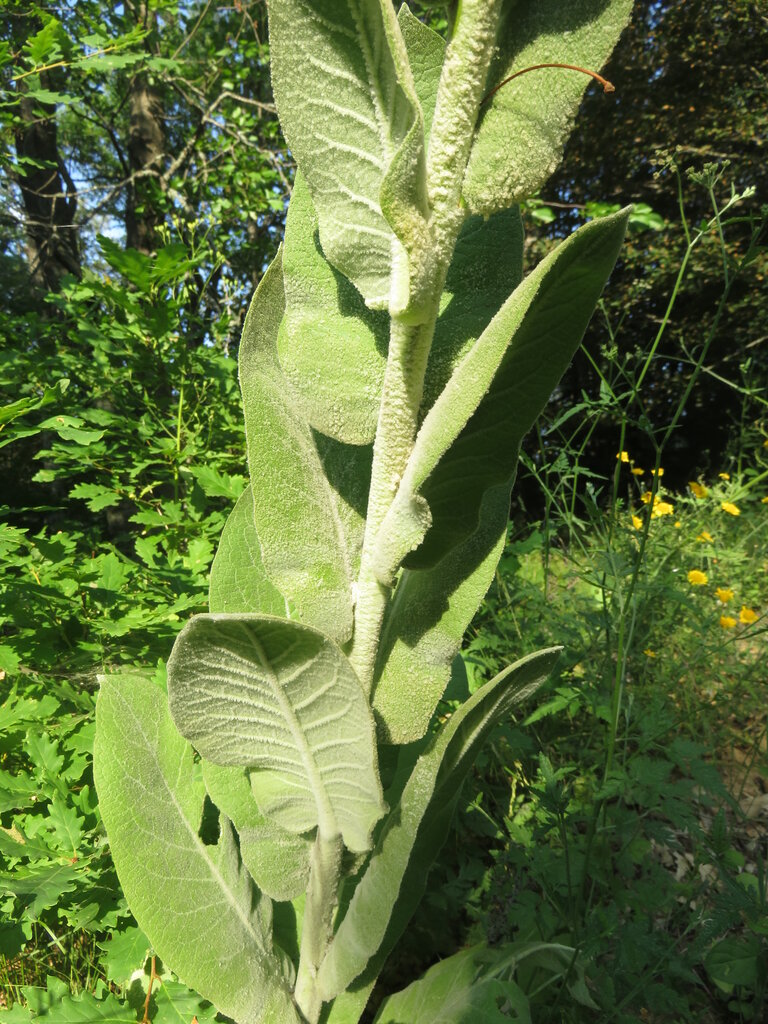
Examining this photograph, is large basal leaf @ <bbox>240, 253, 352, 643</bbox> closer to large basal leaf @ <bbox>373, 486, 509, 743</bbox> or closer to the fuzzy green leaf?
large basal leaf @ <bbox>373, 486, 509, 743</bbox>

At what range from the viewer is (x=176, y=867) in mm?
895

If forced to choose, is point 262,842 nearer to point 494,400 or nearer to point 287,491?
point 287,491

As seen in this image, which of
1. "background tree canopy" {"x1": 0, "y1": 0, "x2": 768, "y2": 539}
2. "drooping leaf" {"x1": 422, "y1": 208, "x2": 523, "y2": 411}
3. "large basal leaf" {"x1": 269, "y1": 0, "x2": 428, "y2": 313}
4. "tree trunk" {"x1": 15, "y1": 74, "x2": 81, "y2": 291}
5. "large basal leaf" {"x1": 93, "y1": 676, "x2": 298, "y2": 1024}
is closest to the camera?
"large basal leaf" {"x1": 269, "y1": 0, "x2": 428, "y2": 313}

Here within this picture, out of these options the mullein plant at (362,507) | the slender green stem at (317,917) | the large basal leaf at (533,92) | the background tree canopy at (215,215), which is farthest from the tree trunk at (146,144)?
the slender green stem at (317,917)

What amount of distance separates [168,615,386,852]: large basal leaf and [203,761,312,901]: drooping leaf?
0.08m

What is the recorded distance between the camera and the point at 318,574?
2.49ft

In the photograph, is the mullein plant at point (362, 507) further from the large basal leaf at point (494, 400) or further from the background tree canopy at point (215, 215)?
the background tree canopy at point (215, 215)

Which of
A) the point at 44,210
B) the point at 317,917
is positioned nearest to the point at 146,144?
the point at 44,210

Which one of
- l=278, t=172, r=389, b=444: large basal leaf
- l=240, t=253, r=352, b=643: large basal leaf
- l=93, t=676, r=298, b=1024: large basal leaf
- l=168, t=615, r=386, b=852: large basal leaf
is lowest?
l=93, t=676, r=298, b=1024: large basal leaf

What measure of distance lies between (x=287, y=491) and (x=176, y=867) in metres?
0.54

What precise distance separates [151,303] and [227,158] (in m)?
2.26

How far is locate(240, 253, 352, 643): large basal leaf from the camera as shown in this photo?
75 centimetres

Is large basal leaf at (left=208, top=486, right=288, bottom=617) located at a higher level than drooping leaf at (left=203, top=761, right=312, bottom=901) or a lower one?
higher

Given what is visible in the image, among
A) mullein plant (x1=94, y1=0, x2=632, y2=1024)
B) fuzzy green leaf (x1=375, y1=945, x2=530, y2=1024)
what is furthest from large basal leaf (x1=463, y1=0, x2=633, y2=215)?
fuzzy green leaf (x1=375, y1=945, x2=530, y2=1024)
